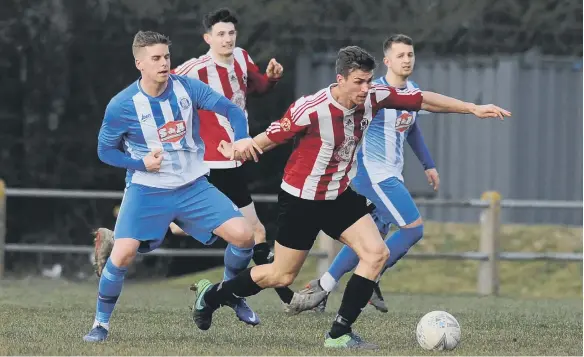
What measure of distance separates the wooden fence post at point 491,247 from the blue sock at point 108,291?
6961 millimetres

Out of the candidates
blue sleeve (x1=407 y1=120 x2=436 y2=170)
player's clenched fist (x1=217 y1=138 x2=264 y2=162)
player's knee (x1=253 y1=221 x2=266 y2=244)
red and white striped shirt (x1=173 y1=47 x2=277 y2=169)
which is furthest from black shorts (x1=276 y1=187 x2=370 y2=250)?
blue sleeve (x1=407 y1=120 x2=436 y2=170)

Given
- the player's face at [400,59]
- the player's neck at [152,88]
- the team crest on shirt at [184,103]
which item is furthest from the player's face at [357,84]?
the player's face at [400,59]

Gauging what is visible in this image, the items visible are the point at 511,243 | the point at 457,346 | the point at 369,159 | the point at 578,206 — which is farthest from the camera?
the point at 511,243

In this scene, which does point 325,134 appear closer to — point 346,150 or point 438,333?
point 346,150

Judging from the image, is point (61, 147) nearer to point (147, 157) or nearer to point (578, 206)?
point (578, 206)

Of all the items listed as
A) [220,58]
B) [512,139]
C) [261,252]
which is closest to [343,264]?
[261,252]

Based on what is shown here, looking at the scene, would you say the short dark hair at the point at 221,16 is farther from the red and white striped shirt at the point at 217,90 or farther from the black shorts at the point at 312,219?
the black shorts at the point at 312,219

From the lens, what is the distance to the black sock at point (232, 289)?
8766 mm

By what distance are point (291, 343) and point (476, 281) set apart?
8.23m

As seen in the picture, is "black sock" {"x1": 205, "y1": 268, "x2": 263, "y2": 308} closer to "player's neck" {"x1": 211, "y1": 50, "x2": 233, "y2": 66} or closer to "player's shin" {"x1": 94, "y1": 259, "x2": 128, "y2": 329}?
"player's shin" {"x1": 94, "y1": 259, "x2": 128, "y2": 329}

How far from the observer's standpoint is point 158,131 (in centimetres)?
877

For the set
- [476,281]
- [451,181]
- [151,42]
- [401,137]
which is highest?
[151,42]

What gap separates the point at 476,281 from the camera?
1666 centimetres

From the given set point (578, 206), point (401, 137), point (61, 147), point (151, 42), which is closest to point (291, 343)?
point (151, 42)
